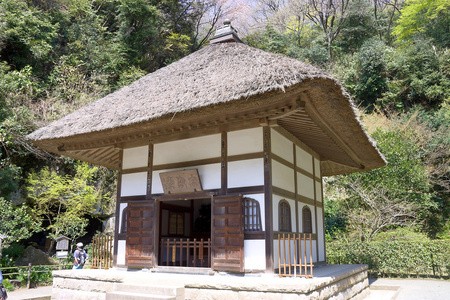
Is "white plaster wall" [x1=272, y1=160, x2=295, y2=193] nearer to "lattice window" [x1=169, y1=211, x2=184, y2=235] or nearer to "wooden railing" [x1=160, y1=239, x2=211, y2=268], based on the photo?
"wooden railing" [x1=160, y1=239, x2=211, y2=268]

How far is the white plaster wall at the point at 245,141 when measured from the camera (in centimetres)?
640

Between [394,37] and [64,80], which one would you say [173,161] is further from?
[394,37]

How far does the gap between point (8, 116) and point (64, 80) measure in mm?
4793

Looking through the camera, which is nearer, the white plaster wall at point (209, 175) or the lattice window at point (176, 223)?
the white plaster wall at point (209, 175)

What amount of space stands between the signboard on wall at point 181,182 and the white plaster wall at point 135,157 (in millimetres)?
833

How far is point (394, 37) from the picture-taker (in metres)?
25.6

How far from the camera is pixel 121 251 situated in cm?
765

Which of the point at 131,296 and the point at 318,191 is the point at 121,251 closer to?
the point at 131,296

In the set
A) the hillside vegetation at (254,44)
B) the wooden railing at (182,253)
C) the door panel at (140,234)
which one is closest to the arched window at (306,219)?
the wooden railing at (182,253)

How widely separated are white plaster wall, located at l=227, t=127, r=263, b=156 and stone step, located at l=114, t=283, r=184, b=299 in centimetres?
259

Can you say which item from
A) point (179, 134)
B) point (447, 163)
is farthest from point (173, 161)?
point (447, 163)

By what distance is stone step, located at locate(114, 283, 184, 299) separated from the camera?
5430 mm

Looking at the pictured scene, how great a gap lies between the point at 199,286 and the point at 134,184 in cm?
311

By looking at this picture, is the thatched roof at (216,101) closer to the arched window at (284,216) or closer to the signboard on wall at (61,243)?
the arched window at (284,216)
